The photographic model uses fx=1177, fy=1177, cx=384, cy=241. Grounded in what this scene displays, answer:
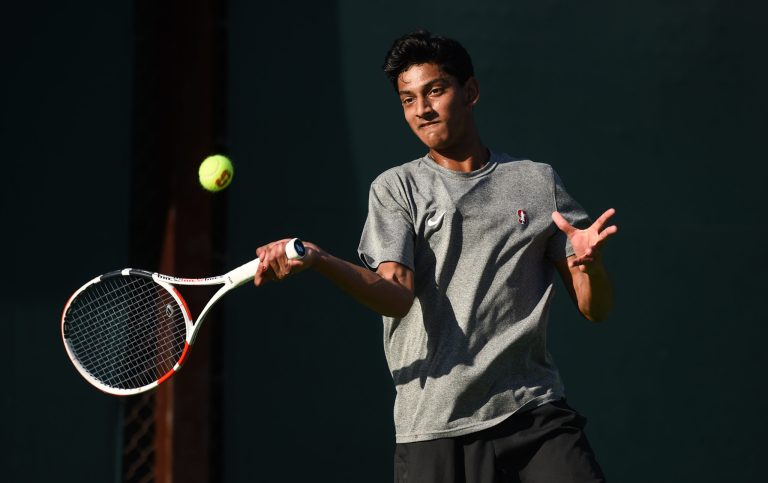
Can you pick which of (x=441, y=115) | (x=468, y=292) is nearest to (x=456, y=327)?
(x=468, y=292)

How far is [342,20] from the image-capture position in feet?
14.0

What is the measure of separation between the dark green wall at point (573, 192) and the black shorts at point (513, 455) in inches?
61.5

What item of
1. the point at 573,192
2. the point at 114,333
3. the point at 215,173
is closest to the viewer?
the point at 215,173

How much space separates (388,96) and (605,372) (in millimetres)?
1308

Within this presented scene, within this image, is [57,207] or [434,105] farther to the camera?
[57,207]

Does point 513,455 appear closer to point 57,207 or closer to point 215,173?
point 215,173

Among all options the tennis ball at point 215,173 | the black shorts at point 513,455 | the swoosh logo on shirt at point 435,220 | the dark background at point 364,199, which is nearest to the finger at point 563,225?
the swoosh logo on shirt at point 435,220

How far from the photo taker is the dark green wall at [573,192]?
411 cm

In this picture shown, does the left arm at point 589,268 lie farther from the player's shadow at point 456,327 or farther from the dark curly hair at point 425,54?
the dark curly hair at point 425,54

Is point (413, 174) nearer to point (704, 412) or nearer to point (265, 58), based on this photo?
point (265, 58)

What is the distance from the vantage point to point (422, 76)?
273cm

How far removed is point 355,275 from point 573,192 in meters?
2.17

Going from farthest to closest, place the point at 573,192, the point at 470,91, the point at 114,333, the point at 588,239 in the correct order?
the point at 573,192 → the point at 114,333 → the point at 470,91 → the point at 588,239

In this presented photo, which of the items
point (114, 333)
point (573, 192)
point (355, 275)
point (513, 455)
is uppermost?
point (573, 192)
